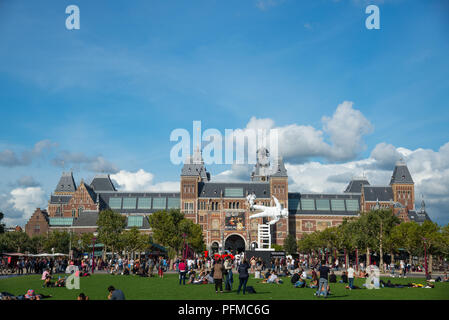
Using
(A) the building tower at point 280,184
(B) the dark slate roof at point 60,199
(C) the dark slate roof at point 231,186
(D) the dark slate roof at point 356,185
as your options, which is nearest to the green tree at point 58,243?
(B) the dark slate roof at point 60,199

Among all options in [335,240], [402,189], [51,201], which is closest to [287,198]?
[402,189]

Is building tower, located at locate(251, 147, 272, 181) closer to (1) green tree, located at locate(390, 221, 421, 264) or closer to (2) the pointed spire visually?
(2) the pointed spire

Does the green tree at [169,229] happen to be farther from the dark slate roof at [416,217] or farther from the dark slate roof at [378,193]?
the dark slate roof at [378,193]

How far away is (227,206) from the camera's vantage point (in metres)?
116

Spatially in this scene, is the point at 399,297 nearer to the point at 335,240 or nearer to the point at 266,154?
the point at 335,240

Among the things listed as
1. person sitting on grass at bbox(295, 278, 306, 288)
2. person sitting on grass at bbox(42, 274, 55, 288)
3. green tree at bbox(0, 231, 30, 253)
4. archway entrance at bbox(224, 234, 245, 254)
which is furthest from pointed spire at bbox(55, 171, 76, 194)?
person sitting on grass at bbox(295, 278, 306, 288)

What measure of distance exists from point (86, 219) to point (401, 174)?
78.1 m

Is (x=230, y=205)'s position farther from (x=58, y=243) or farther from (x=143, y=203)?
(x=58, y=243)

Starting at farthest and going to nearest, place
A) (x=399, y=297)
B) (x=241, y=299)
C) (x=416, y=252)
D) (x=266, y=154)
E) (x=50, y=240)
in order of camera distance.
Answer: (x=266, y=154) < (x=50, y=240) < (x=416, y=252) < (x=399, y=297) < (x=241, y=299)

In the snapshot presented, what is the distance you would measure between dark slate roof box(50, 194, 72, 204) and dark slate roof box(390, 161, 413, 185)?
3267 inches

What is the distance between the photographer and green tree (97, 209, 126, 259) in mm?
67250

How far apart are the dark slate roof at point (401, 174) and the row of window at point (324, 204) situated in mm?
11647

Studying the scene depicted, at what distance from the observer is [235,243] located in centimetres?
12138
